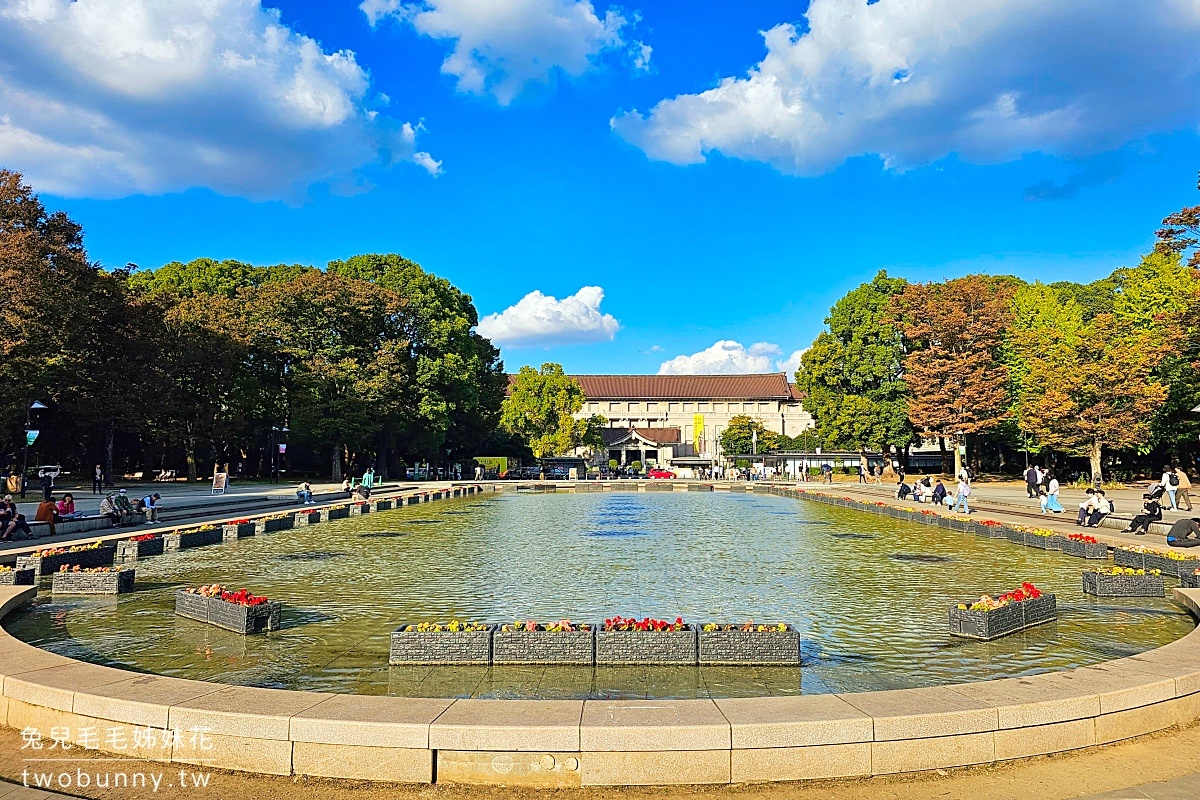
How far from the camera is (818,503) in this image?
4056cm

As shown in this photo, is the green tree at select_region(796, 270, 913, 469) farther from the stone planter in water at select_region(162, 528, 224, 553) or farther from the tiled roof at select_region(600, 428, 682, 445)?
the stone planter in water at select_region(162, 528, 224, 553)

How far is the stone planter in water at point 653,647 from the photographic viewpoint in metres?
8.88

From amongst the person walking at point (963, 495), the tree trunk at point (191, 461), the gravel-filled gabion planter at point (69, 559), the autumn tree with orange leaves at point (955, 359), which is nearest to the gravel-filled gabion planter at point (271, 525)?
the gravel-filled gabion planter at point (69, 559)

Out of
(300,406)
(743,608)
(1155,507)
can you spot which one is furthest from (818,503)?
(300,406)

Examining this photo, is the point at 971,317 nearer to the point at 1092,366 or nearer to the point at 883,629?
the point at 1092,366

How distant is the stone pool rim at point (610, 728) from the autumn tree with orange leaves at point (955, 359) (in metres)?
56.2

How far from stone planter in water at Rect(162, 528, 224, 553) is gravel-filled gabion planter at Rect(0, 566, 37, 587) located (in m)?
5.94

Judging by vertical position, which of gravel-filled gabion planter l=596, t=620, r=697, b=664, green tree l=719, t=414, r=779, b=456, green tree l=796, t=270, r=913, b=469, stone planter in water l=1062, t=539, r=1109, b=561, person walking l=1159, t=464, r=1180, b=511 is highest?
green tree l=796, t=270, r=913, b=469

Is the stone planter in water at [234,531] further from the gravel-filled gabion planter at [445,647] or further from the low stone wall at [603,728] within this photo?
the low stone wall at [603,728]

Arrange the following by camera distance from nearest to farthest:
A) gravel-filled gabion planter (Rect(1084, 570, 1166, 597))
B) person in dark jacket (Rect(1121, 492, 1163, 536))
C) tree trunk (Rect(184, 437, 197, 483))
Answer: gravel-filled gabion planter (Rect(1084, 570, 1166, 597)), person in dark jacket (Rect(1121, 492, 1163, 536)), tree trunk (Rect(184, 437, 197, 483))

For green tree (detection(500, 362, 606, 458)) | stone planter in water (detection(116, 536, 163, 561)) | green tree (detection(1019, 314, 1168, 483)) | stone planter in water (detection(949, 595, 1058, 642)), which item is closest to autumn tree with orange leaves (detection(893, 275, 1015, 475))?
green tree (detection(1019, 314, 1168, 483))

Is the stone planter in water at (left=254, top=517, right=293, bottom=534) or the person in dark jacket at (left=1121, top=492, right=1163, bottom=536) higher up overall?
the person in dark jacket at (left=1121, top=492, right=1163, bottom=536)

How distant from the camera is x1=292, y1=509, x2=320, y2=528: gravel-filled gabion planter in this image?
27.4 m

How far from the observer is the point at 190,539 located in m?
20.5
